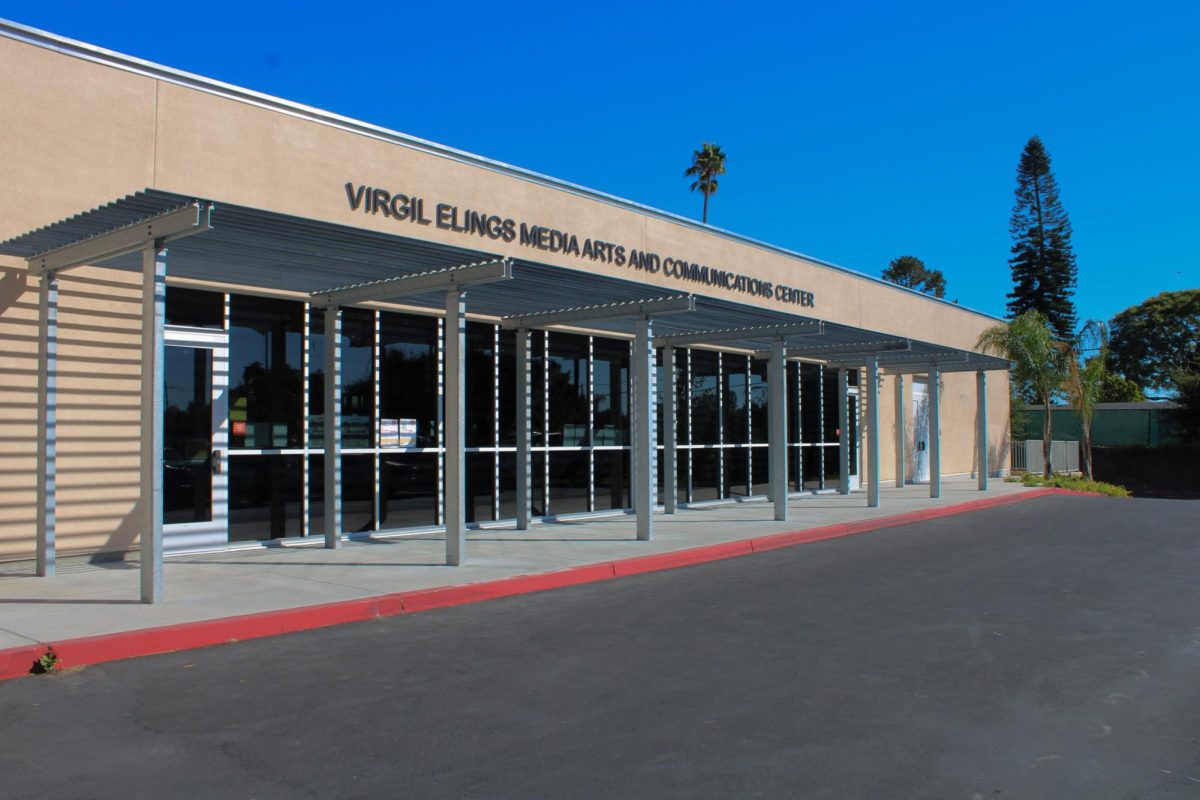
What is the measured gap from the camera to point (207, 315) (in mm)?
11453

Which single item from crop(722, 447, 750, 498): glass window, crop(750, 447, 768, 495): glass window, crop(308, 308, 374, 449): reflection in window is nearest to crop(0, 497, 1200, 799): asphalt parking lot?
crop(308, 308, 374, 449): reflection in window

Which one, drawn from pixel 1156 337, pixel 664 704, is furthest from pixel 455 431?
pixel 1156 337

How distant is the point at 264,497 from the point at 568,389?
5.73m

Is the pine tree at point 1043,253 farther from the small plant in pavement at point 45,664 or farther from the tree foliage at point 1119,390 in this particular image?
the small plant in pavement at point 45,664

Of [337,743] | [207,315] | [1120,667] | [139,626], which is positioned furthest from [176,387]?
[1120,667]

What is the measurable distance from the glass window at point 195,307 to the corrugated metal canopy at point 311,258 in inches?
9.8

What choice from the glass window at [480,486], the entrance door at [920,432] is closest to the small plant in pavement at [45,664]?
the glass window at [480,486]

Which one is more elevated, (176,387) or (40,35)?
(40,35)

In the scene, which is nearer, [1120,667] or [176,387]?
[1120,667]

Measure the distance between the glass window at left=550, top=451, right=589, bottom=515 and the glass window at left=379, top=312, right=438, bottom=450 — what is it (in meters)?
2.70

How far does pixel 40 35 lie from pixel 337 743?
867cm

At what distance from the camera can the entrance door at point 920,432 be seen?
2733 centimetres

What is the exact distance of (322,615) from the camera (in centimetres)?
793

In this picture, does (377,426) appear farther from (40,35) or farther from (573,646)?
(573,646)
